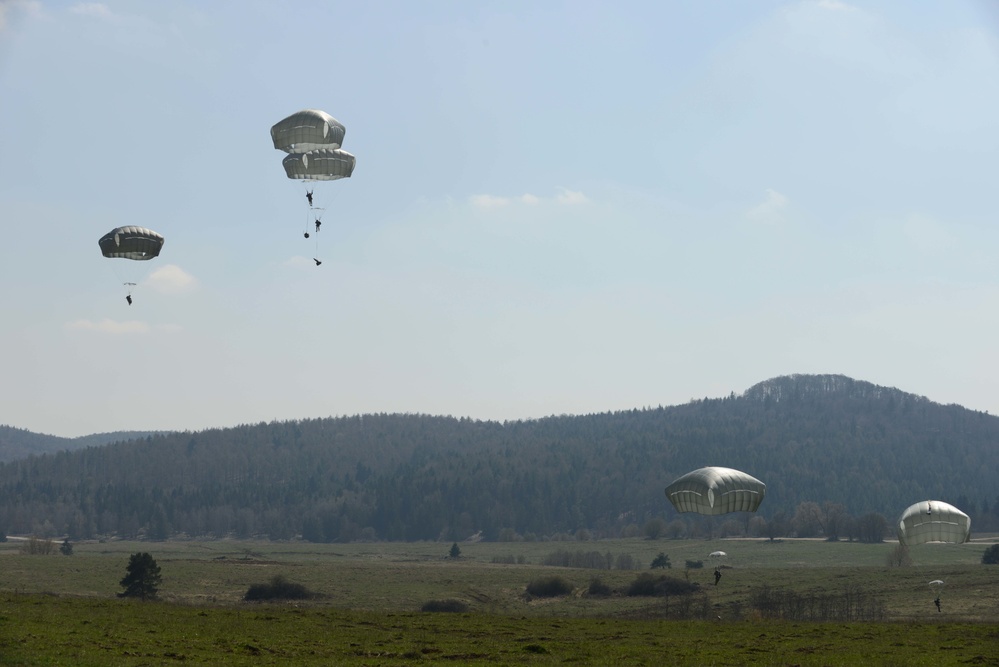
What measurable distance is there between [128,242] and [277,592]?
2338 cm

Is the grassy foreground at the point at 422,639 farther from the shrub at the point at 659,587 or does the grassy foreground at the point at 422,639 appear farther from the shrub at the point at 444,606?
the shrub at the point at 659,587

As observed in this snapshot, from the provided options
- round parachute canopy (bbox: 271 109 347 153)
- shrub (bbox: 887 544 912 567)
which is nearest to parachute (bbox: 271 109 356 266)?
round parachute canopy (bbox: 271 109 347 153)

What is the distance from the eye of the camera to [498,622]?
163ft

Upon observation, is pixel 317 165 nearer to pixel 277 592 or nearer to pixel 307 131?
pixel 307 131

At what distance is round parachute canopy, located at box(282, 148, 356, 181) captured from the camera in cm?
6562

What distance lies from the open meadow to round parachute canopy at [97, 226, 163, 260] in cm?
1997

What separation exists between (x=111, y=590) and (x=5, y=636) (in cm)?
3933

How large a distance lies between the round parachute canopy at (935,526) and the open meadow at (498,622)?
397 cm

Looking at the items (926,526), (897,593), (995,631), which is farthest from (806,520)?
(995,631)

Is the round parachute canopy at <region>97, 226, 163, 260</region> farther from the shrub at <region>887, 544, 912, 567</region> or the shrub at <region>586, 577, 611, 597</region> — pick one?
the shrub at <region>887, 544, 912, 567</region>

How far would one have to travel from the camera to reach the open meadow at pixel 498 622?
1438 inches

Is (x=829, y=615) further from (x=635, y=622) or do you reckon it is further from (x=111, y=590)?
(x=111, y=590)

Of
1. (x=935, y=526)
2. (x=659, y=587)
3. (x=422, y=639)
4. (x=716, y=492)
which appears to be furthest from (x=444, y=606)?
(x=935, y=526)

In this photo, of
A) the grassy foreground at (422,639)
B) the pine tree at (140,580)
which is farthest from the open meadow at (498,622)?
the pine tree at (140,580)
